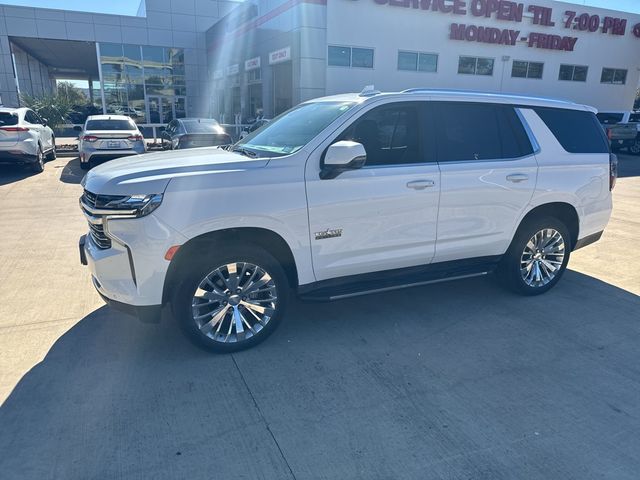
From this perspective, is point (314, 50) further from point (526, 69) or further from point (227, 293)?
point (227, 293)

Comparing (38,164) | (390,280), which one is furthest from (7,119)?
(390,280)

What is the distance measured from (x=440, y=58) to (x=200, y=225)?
23600mm

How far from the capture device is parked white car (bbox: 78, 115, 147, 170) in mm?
13164

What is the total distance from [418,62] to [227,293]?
74.6ft

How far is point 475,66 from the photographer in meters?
25.0

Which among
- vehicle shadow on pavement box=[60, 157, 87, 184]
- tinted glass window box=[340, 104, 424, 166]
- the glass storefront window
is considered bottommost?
vehicle shadow on pavement box=[60, 157, 87, 184]

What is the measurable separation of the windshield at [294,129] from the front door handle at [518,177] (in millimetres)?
1728

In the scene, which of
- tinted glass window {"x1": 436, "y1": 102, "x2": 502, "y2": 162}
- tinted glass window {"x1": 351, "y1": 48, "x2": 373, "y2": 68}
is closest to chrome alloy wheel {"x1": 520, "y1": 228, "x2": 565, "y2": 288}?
tinted glass window {"x1": 436, "y1": 102, "x2": 502, "y2": 162}

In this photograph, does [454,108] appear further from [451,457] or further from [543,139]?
[451,457]

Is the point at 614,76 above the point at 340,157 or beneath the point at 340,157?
above

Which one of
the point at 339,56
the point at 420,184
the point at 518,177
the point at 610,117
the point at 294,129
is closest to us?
the point at 420,184

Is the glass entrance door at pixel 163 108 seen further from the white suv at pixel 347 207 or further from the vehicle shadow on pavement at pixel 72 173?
the white suv at pixel 347 207

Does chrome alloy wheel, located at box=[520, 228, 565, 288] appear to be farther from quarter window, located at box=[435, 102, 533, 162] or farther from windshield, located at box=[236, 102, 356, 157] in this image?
windshield, located at box=[236, 102, 356, 157]

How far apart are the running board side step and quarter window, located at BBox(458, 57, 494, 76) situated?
893 inches
